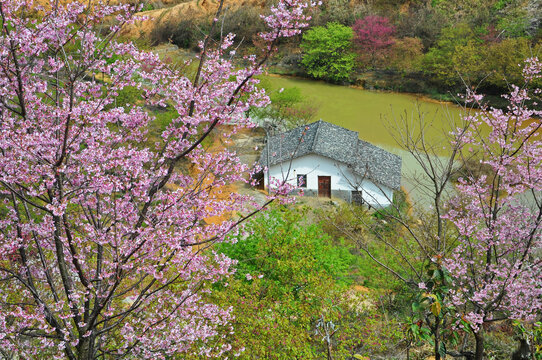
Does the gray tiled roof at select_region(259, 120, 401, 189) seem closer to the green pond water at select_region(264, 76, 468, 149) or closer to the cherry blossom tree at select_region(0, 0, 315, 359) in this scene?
the green pond water at select_region(264, 76, 468, 149)

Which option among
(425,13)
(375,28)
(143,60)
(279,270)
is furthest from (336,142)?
(425,13)

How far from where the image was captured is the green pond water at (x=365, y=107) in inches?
1260

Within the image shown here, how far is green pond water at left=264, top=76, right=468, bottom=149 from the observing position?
32.0m

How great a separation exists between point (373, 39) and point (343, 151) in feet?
80.7

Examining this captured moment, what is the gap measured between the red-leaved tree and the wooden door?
25.2 meters

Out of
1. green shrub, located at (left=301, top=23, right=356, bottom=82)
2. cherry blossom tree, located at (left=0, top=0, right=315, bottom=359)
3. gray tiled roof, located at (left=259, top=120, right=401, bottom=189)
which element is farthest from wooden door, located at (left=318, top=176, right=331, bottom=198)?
green shrub, located at (left=301, top=23, right=356, bottom=82)

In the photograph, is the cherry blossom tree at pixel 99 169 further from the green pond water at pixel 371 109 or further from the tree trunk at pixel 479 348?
the green pond water at pixel 371 109

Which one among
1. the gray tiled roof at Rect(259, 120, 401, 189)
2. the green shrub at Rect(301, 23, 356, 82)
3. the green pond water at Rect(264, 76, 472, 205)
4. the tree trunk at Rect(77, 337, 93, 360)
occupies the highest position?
the green shrub at Rect(301, 23, 356, 82)

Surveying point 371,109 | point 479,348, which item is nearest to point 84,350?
point 479,348

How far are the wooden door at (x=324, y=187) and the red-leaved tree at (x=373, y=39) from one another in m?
25.2

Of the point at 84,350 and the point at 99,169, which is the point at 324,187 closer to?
the point at 84,350

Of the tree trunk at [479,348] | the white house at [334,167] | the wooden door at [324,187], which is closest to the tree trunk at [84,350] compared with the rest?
the tree trunk at [479,348]

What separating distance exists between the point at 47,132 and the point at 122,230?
Result: 3.81ft

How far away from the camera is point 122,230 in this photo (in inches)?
192
